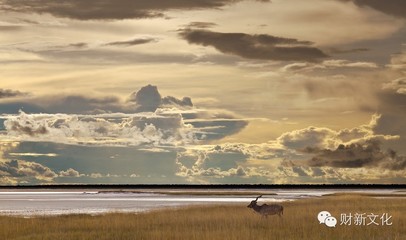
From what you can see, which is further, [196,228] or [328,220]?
[196,228]

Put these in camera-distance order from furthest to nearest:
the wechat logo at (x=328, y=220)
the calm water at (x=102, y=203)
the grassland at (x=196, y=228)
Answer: the calm water at (x=102, y=203), the wechat logo at (x=328, y=220), the grassland at (x=196, y=228)

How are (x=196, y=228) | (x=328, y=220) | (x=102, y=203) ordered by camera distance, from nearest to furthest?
(x=328, y=220), (x=196, y=228), (x=102, y=203)

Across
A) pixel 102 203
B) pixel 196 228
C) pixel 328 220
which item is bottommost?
pixel 196 228

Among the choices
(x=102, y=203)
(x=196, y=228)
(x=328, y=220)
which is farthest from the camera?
(x=102, y=203)

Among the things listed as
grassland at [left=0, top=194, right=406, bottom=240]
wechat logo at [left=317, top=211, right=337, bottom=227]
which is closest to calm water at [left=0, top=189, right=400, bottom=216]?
grassland at [left=0, top=194, right=406, bottom=240]

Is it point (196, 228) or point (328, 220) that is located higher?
point (328, 220)

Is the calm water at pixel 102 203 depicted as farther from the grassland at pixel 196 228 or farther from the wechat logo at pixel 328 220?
the wechat logo at pixel 328 220

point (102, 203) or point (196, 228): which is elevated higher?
point (102, 203)

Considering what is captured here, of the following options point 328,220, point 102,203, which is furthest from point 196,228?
point 102,203

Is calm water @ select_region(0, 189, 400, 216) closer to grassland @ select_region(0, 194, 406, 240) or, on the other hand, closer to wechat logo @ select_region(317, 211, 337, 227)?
grassland @ select_region(0, 194, 406, 240)

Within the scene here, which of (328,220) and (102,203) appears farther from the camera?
(102,203)

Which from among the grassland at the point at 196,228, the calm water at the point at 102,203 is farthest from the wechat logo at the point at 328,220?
the calm water at the point at 102,203

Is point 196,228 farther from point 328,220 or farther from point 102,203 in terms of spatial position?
point 102,203

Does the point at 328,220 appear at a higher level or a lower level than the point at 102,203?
lower
